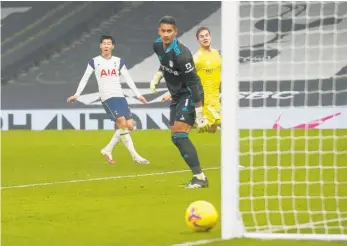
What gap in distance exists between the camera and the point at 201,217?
6.40 meters

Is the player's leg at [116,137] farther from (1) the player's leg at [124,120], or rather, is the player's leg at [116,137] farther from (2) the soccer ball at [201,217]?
(2) the soccer ball at [201,217]

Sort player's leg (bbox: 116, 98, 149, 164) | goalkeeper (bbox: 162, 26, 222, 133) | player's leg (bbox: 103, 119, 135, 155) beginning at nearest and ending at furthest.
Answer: goalkeeper (bbox: 162, 26, 222, 133) < player's leg (bbox: 116, 98, 149, 164) < player's leg (bbox: 103, 119, 135, 155)

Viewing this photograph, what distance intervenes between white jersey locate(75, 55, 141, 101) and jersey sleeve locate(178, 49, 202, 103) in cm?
399

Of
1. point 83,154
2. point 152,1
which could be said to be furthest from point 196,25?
point 83,154

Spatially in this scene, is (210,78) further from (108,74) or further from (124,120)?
(108,74)

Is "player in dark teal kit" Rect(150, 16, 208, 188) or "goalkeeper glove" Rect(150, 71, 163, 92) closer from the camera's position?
"player in dark teal kit" Rect(150, 16, 208, 188)

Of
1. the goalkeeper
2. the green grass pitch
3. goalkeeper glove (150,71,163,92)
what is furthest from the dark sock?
the goalkeeper

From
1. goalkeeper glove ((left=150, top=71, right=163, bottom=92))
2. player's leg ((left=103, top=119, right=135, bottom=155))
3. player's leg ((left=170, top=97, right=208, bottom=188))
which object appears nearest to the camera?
player's leg ((left=170, top=97, right=208, bottom=188))

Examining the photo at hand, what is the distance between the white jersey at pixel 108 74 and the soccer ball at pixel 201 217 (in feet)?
21.5

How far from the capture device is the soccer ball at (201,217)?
6398mm

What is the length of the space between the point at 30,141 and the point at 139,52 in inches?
330

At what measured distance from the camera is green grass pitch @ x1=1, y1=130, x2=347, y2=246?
6.48m

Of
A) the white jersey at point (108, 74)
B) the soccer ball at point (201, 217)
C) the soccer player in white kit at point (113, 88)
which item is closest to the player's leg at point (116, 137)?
the soccer player in white kit at point (113, 88)

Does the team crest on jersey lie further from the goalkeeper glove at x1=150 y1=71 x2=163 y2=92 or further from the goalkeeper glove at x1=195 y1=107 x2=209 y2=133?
the goalkeeper glove at x1=195 y1=107 x2=209 y2=133
